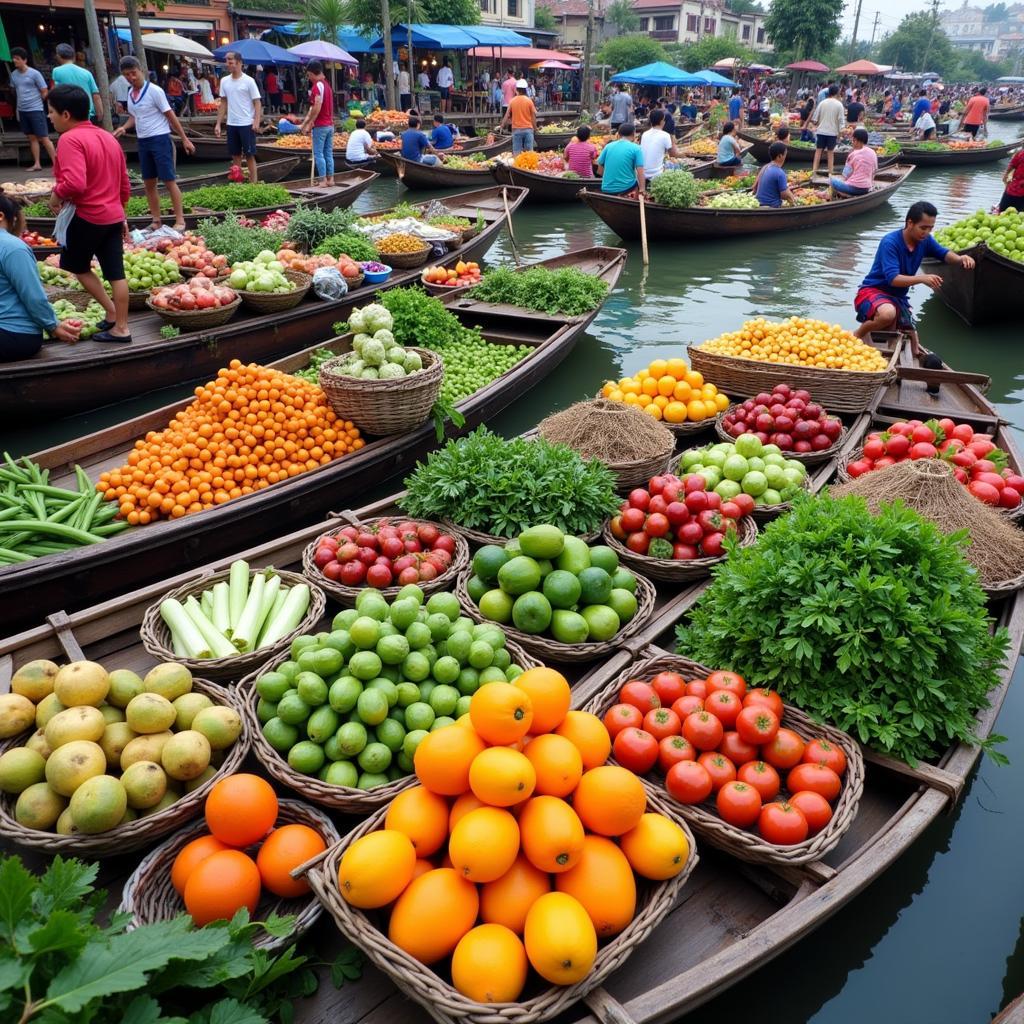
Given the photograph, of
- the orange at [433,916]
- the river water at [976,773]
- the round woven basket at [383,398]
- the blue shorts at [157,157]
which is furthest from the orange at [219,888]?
the blue shorts at [157,157]

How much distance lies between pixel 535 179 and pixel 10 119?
1552cm

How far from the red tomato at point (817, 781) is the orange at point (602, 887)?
791mm

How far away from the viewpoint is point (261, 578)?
3.36 meters

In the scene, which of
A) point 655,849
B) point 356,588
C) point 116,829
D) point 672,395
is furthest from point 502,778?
point 672,395

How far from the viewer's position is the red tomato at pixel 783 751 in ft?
8.23

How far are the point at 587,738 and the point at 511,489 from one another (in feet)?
6.15

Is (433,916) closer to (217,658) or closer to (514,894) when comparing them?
(514,894)

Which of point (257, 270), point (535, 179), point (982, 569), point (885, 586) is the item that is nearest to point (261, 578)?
point (885, 586)

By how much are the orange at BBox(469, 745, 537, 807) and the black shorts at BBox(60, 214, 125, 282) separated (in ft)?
19.8

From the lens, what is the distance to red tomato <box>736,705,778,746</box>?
8.18 ft

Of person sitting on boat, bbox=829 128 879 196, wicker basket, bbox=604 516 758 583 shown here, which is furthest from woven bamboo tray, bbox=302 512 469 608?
person sitting on boat, bbox=829 128 879 196

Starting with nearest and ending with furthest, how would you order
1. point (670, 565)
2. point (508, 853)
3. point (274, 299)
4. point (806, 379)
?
point (508, 853) → point (670, 565) → point (806, 379) → point (274, 299)

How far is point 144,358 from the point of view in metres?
6.34

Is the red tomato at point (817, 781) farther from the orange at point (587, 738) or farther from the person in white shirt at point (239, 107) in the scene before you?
the person in white shirt at point (239, 107)
